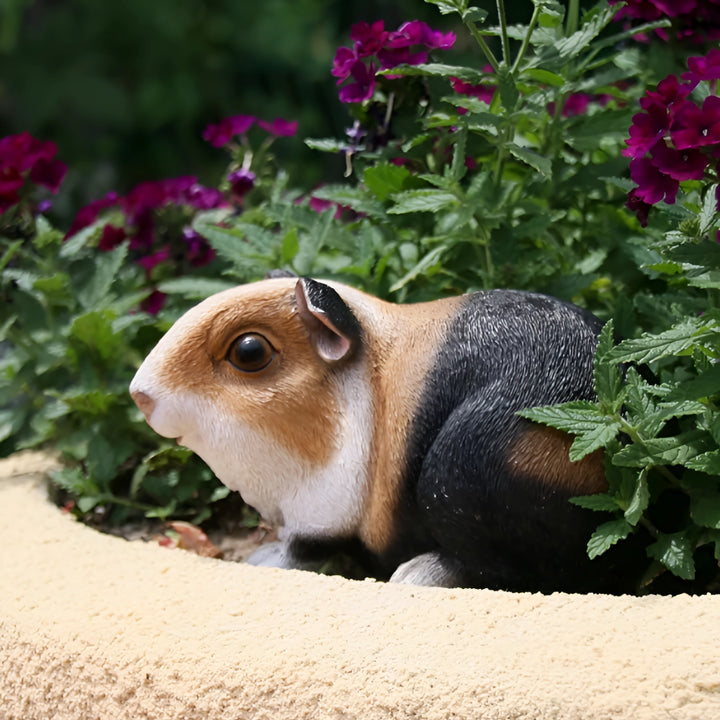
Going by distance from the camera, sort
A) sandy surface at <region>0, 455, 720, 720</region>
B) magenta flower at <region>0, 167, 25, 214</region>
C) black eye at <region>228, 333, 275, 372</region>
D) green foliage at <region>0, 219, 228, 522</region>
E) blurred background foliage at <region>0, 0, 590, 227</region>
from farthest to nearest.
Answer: blurred background foliage at <region>0, 0, 590, 227</region> → magenta flower at <region>0, 167, 25, 214</region> → green foliage at <region>0, 219, 228, 522</region> → black eye at <region>228, 333, 275, 372</region> → sandy surface at <region>0, 455, 720, 720</region>

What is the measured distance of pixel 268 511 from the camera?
1703 millimetres

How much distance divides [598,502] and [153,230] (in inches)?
64.0

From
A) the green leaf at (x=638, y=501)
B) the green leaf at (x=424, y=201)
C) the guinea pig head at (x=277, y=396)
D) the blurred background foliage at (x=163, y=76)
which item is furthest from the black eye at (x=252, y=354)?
the blurred background foliage at (x=163, y=76)

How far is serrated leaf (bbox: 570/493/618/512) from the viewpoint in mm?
1475

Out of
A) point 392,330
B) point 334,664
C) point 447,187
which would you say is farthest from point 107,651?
point 447,187

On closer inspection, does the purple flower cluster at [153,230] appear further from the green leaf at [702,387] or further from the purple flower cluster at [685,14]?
the green leaf at [702,387]

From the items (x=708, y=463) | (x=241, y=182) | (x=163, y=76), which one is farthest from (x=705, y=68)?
(x=163, y=76)

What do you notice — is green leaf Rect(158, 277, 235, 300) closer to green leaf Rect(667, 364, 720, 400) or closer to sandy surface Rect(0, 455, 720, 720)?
sandy surface Rect(0, 455, 720, 720)

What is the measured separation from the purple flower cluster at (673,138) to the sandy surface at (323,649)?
0.62 meters

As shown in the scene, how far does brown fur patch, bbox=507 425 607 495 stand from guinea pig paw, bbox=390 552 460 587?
213 mm

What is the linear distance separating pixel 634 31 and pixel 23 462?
1670mm

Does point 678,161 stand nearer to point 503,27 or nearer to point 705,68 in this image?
point 705,68

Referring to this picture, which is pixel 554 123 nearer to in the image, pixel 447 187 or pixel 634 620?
pixel 447 187

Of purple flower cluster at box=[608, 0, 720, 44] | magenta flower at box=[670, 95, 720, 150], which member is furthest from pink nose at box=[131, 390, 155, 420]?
purple flower cluster at box=[608, 0, 720, 44]
